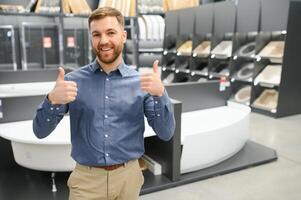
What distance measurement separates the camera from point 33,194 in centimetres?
251

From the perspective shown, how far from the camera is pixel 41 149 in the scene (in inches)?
93.5

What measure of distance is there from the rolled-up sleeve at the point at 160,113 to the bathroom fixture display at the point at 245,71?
5061mm

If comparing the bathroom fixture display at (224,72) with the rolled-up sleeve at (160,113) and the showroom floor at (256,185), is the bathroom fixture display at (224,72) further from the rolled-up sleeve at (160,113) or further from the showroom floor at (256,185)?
the rolled-up sleeve at (160,113)

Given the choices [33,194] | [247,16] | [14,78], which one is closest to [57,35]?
[14,78]

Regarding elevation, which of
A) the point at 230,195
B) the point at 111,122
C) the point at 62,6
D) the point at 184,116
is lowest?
the point at 230,195

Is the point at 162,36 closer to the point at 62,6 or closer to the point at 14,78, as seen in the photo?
the point at 62,6

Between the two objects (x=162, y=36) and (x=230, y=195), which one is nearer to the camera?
(x=230, y=195)

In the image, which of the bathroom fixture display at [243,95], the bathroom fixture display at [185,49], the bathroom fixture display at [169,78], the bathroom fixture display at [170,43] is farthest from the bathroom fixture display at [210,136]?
the bathroom fixture display at [170,43]

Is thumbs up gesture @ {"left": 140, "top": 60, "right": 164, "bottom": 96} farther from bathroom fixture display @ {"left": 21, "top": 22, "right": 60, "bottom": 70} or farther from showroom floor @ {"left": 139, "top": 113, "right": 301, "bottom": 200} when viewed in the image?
bathroom fixture display @ {"left": 21, "top": 22, "right": 60, "bottom": 70}

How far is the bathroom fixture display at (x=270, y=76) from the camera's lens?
5414 mm

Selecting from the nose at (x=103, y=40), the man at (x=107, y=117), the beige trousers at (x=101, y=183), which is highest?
the nose at (x=103, y=40)

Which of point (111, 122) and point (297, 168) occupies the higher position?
point (111, 122)

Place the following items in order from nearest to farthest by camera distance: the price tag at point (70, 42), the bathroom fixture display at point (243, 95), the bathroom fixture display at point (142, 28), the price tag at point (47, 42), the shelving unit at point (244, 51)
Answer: the shelving unit at point (244, 51), the bathroom fixture display at point (243, 95), the price tag at point (47, 42), the price tag at point (70, 42), the bathroom fixture display at point (142, 28)

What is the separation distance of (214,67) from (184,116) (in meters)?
4.03
